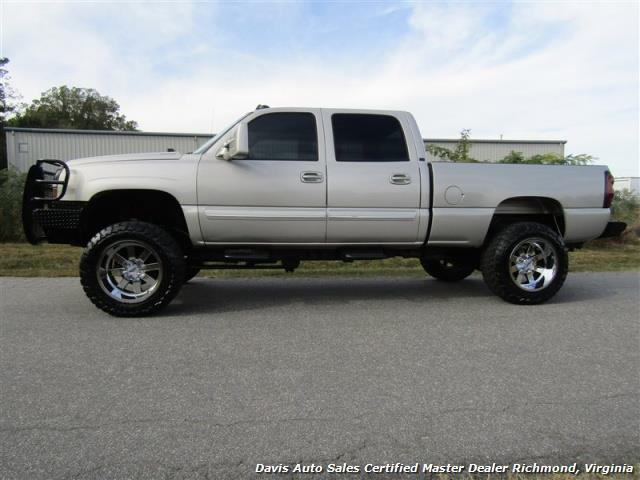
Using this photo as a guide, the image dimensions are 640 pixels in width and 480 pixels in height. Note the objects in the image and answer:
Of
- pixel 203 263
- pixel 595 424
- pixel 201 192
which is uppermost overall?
pixel 201 192

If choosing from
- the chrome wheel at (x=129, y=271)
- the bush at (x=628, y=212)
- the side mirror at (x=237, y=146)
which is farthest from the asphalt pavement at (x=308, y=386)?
Result: the bush at (x=628, y=212)

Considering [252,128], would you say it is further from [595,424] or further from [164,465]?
[595,424]

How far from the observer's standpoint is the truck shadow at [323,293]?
211 inches

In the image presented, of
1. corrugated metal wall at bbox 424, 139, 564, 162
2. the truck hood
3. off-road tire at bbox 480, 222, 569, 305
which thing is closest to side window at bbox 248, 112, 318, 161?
the truck hood

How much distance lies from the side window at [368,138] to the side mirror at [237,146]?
0.98m

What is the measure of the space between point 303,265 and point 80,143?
63.6 ft

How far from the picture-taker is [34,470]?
2.13 meters

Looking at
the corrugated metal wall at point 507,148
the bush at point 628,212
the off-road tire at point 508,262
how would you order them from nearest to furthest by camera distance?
the off-road tire at point 508,262
the bush at point 628,212
the corrugated metal wall at point 507,148

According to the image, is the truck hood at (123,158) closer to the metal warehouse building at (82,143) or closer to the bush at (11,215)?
the bush at (11,215)

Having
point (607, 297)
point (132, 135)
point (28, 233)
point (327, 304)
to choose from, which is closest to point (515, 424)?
point (327, 304)

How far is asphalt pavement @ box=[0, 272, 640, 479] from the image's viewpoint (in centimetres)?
230

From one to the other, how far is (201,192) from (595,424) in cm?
374

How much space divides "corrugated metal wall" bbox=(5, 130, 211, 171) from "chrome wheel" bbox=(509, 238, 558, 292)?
66.1 ft

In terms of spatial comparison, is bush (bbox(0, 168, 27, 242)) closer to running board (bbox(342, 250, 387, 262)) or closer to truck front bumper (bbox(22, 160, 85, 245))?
truck front bumper (bbox(22, 160, 85, 245))
